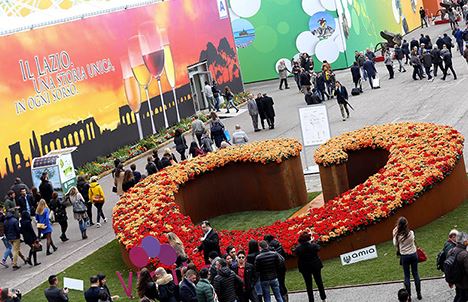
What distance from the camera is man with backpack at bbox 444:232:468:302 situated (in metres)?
14.0

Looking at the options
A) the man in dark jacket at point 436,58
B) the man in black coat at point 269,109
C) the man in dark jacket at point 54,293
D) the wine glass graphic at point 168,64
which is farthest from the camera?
the wine glass graphic at point 168,64

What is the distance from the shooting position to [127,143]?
39406 mm

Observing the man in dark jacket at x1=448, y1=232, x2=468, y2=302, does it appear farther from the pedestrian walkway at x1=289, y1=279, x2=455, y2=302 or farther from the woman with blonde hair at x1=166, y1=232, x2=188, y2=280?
the woman with blonde hair at x1=166, y1=232, x2=188, y2=280

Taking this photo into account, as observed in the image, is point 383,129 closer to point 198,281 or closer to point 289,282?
point 289,282

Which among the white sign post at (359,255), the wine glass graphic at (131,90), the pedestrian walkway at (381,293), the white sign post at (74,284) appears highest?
the wine glass graphic at (131,90)

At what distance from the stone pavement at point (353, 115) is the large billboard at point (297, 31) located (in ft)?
11.4

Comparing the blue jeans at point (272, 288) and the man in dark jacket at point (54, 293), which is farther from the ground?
the man in dark jacket at point (54, 293)

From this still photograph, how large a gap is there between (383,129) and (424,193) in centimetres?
538

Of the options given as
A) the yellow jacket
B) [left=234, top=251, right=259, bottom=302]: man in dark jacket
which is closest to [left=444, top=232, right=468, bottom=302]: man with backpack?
[left=234, top=251, right=259, bottom=302]: man in dark jacket

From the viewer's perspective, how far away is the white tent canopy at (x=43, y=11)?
33.5 meters

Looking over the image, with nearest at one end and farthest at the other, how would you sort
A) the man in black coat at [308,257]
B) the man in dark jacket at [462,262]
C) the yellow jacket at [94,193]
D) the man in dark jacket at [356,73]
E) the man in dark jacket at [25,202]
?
the man in dark jacket at [462,262] < the man in black coat at [308,257] < the yellow jacket at [94,193] < the man in dark jacket at [25,202] < the man in dark jacket at [356,73]

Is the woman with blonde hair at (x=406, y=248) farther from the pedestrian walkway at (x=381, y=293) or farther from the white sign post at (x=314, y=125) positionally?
the white sign post at (x=314, y=125)

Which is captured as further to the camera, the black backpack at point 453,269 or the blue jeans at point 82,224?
the blue jeans at point 82,224

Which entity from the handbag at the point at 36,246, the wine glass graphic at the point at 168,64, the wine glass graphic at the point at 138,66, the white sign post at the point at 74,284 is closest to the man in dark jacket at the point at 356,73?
the wine glass graphic at the point at 168,64
